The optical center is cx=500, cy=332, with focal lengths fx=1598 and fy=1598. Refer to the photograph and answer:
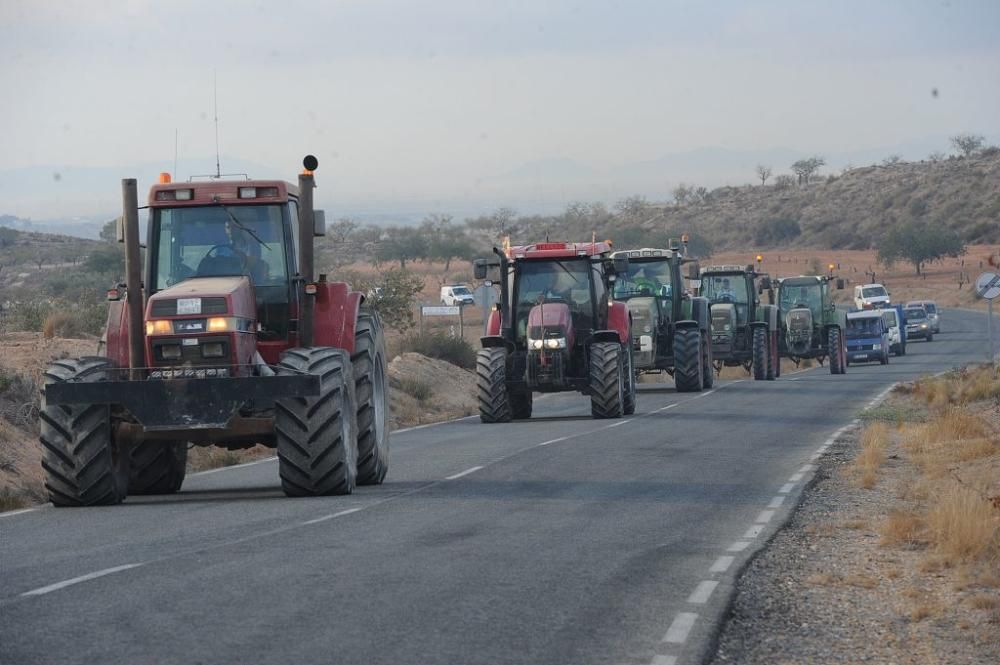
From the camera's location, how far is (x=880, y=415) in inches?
1121

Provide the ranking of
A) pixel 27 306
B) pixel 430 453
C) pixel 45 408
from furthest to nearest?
pixel 27 306 < pixel 430 453 < pixel 45 408

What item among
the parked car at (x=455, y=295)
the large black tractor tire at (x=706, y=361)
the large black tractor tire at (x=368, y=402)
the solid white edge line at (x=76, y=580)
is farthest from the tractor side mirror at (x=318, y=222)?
the parked car at (x=455, y=295)

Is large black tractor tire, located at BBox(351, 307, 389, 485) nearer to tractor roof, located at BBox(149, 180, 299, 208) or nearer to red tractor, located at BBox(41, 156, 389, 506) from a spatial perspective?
red tractor, located at BBox(41, 156, 389, 506)

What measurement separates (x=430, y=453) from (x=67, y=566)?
36.8ft

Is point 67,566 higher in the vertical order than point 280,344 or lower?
lower

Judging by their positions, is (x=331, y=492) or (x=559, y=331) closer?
(x=331, y=492)

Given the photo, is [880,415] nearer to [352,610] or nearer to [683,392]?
[683,392]

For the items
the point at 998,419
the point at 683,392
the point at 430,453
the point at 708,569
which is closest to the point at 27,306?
the point at 683,392

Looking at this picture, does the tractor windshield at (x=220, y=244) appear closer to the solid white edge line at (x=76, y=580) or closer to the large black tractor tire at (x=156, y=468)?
the large black tractor tire at (x=156, y=468)

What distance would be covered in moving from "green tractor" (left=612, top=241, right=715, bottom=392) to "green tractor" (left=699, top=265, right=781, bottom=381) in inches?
226

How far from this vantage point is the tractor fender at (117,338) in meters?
15.9

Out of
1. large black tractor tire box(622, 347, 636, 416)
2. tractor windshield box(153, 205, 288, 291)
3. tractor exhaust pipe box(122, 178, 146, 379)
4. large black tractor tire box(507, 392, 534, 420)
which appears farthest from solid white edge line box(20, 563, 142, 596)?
large black tractor tire box(507, 392, 534, 420)

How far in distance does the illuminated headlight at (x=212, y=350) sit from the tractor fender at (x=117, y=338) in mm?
1038

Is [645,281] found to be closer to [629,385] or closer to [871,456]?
[629,385]
